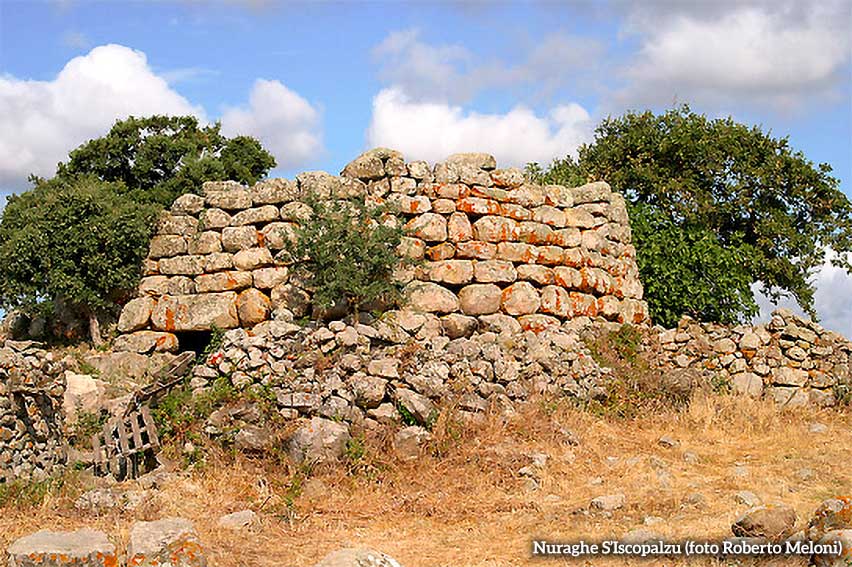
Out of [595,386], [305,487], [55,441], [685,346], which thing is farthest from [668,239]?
[55,441]

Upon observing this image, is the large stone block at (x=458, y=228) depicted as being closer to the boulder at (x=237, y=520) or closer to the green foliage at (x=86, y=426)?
the green foliage at (x=86, y=426)

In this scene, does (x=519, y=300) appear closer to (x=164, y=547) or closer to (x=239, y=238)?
(x=239, y=238)

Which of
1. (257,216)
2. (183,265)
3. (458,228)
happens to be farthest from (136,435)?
(458,228)

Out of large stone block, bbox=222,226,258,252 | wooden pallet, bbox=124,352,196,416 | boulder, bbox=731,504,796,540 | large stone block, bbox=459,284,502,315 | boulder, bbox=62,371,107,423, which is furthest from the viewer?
large stone block, bbox=459,284,502,315

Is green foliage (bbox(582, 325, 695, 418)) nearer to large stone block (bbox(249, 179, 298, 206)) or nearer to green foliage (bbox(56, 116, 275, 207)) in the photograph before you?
large stone block (bbox(249, 179, 298, 206))

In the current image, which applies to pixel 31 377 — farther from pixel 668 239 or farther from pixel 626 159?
pixel 626 159

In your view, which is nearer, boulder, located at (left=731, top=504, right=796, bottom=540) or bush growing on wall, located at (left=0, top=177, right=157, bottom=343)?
boulder, located at (left=731, top=504, right=796, bottom=540)

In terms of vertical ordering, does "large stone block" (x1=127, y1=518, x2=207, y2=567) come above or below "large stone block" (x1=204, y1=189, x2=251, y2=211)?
below

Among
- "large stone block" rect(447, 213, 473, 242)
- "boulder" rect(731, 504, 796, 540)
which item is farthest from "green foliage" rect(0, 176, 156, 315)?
"boulder" rect(731, 504, 796, 540)

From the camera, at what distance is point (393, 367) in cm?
1099

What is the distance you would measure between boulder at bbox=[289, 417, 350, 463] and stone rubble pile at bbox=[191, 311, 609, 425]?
13.5 inches

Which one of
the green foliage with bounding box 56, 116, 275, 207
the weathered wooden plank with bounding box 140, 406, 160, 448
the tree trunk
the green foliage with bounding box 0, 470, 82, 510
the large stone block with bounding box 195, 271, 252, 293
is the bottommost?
the green foliage with bounding box 0, 470, 82, 510

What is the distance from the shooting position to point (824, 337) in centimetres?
1418

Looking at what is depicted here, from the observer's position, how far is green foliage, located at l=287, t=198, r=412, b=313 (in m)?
12.1
